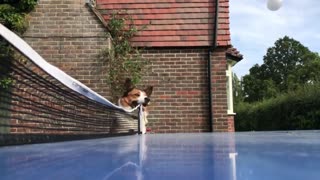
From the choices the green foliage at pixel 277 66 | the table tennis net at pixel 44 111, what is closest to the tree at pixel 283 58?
the green foliage at pixel 277 66

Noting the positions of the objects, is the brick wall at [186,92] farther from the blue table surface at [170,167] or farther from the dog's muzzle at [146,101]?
the blue table surface at [170,167]

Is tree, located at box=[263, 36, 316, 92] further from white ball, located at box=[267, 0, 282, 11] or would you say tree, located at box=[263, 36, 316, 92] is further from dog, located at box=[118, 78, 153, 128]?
dog, located at box=[118, 78, 153, 128]

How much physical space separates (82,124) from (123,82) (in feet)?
14.7

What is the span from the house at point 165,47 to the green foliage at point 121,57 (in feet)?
0.59

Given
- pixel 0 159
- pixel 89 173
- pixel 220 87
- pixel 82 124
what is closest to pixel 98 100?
pixel 82 124

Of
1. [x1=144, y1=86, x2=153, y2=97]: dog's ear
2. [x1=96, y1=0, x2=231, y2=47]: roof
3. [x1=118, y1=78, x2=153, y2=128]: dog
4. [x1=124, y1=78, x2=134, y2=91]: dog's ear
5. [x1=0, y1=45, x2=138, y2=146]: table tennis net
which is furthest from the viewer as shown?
[x1=96, y1=0, x2=231, y2=47]: roof

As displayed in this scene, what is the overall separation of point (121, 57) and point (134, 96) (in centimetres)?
129

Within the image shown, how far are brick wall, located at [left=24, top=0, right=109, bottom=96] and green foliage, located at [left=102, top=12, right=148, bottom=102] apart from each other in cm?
21

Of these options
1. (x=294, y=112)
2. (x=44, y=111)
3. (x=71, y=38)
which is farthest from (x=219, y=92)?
(x=294, y=112)

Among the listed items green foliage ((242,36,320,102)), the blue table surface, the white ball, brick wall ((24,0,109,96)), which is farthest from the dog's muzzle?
green foliage ((242,36,320,102))

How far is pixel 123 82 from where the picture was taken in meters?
11.2

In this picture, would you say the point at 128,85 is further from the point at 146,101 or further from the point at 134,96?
the point at 146,101

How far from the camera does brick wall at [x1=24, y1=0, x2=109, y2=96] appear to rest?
1100 centimetres

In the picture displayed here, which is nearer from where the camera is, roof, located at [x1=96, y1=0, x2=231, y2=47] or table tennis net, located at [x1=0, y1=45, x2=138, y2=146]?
table tennis net, located at [x1=0, y1=45, x2=138, y2=146]
